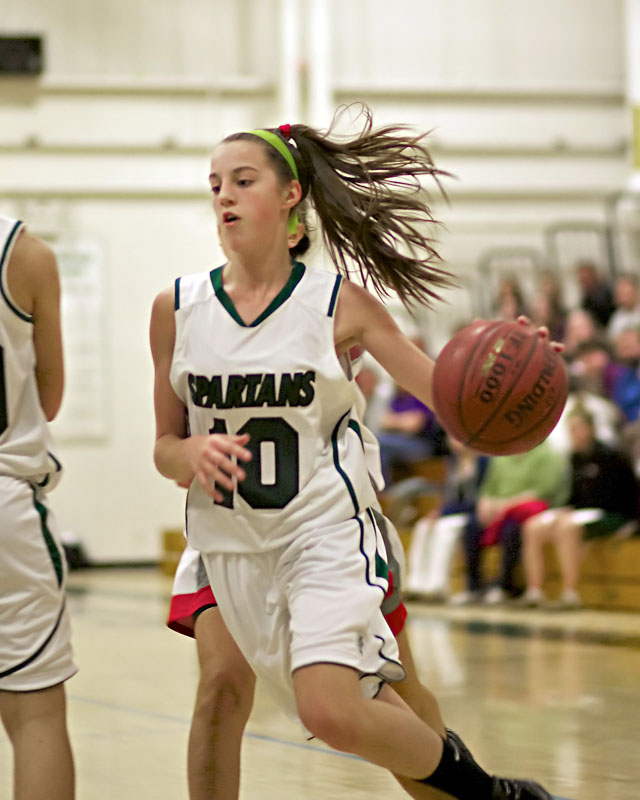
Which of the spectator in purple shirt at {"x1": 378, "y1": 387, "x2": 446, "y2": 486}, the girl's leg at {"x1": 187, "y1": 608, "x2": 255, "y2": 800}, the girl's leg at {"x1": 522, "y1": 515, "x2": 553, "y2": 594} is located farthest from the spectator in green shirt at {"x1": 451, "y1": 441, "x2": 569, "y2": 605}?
the girl's leg at {"x1": 187, "y1": 608, "x2": 255, "y2": 800}

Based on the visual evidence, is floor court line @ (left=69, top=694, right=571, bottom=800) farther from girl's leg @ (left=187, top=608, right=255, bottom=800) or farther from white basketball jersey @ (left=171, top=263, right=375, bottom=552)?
white basketball jersey @ (left=171, top=263, right=375, bottom=552)

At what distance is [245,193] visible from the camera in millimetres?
2729

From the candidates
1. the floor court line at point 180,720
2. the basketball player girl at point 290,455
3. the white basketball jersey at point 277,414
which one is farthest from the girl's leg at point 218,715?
the floor court line at point 180,720

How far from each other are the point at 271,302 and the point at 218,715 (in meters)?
0.89

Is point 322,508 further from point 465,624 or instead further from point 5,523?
point 465,624

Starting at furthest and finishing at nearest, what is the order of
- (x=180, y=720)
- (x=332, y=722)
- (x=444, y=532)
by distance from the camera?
(x=444, y=532) → (x=180, y=720) → (x=332, y=722)

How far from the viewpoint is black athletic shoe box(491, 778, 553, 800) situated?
2.69m

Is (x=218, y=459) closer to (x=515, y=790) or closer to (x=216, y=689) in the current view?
(x=216, y=689)

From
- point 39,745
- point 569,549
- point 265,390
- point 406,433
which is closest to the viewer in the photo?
point 39,745

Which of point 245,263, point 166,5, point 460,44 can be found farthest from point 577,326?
point 245,263

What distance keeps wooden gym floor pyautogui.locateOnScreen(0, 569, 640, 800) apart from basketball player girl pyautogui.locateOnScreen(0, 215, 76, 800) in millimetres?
1036

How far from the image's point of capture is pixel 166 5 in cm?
1363

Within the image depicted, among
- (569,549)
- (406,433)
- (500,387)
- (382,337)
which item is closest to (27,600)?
(382,337)

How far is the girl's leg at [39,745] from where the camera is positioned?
2.51 m
